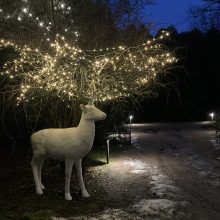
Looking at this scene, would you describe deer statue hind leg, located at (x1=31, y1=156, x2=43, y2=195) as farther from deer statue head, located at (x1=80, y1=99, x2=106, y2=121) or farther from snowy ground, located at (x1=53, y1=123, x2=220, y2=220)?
deer statue head, located at (x1=80, y1=99, x2=106, y2=121)

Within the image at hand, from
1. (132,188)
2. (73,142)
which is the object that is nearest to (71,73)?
(73,142)

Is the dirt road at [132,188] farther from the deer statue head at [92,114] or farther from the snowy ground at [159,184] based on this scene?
the deer statue head at [92,114]

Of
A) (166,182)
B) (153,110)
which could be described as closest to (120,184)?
(166,182)

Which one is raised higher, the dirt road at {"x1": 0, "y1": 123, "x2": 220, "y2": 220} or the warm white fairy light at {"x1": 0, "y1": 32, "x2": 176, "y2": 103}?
the warm white fairy light at {"x1": 0, "y1": 32, "x2": 176, "y2": 103}

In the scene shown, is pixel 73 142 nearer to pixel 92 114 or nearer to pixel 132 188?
pixel 92 114

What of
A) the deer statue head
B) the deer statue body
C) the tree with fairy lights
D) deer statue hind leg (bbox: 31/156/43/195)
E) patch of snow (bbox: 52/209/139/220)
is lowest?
patch of snow (bbox: 52/209/139/220)

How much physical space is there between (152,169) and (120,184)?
247 cm

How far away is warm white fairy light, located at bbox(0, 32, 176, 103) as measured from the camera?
10.3 m

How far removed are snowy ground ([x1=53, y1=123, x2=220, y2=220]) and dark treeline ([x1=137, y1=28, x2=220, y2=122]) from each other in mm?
20815

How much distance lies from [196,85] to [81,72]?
96.2 ft

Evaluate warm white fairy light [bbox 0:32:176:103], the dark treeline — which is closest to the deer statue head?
warm white fairy light [bbox 0:32:176:103]

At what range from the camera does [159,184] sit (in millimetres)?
10352

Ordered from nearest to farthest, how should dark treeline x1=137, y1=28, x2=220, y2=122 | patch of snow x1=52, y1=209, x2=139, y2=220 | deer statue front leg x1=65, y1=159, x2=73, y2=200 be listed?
1. patch of snow x1=52, y1=209, x2=139, y2=220
2. deer statue front leg x1=65, y1=159, x2=73, y2=200
3. dark treeline x1=137, y1=28, x2=220, y2=122

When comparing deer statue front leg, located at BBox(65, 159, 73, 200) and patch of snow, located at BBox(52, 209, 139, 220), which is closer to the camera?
patch of snow, located at BBox(52, 209, 139, 220)
